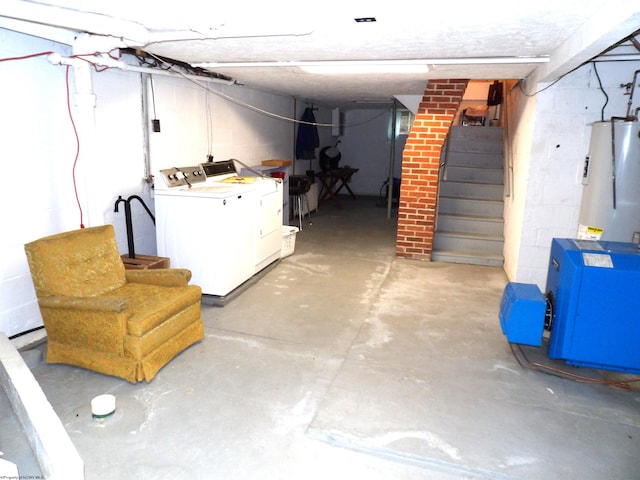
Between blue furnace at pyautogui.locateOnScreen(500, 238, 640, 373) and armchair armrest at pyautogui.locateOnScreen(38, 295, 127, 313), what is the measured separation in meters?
2.46

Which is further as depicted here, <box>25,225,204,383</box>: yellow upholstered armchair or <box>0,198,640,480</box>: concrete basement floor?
<box>25,225,204,383</box>: yellow upholstered armchair

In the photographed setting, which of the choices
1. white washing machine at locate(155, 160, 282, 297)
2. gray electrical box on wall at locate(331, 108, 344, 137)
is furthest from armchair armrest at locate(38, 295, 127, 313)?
gray electrical box on wall at locate(331, 108, 344, 137)

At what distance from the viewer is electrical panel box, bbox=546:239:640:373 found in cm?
266

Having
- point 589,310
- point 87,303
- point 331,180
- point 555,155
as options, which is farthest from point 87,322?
point 331,180

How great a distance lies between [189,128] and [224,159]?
848mm

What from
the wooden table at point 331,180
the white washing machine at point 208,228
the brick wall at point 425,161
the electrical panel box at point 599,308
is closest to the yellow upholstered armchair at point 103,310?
the white washing machine at point 208,228

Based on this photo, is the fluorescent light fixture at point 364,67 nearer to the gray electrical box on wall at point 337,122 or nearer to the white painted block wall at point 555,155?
the white painted block wall at point 555,155

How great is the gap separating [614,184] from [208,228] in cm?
324

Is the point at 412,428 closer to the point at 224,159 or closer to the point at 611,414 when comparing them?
the point at 611,414

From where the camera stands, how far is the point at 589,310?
272 cm

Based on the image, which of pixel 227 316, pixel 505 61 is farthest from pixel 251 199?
pixel 505 61

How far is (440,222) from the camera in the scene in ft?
A: 18.7

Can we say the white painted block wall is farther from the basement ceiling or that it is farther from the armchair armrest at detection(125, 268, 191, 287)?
the armchair armrest at detection(125, 268, 191, 287)

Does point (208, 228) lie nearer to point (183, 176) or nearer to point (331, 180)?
point (183, 176)
